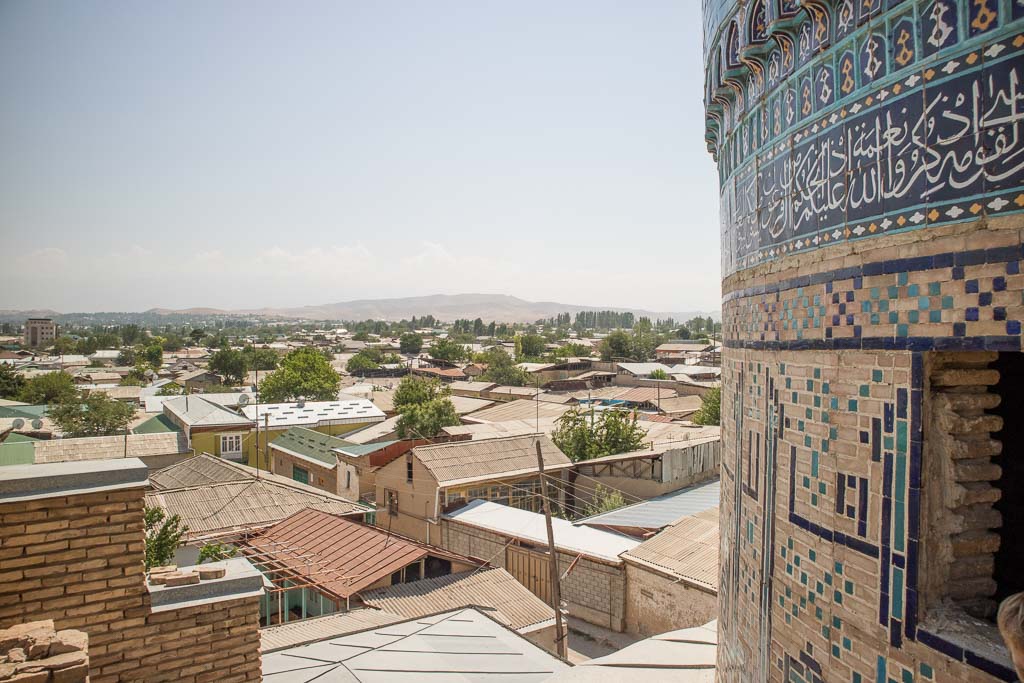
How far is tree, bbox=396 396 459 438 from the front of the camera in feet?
85.4

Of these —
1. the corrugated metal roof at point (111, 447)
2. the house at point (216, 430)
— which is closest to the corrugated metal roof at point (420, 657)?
the corrugated metal roof at point (111, 447)

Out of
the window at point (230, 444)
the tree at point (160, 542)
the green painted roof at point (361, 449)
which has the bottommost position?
the window at point (230, 444)

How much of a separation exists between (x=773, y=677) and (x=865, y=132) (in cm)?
254

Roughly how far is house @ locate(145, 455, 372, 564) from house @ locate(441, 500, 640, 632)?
2.47 meters

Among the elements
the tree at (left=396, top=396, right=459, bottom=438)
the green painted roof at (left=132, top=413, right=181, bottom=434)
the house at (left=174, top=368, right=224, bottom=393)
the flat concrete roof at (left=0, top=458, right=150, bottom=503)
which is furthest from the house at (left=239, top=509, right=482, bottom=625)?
the house at (left=174, top=368, right=224, bottom=393)

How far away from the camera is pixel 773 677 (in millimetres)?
3330

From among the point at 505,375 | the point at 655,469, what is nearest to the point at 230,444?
the point at 655,469

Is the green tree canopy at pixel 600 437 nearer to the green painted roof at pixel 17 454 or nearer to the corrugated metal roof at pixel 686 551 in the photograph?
the corrugated metal roof at pixel 686 551

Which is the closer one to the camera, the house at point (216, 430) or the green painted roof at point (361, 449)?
the green painted roof at point (361, 449)

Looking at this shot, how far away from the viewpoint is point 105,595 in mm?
3832

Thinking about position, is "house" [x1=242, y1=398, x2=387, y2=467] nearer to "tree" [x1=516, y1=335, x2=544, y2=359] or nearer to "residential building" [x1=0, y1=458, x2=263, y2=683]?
"residential building" [x1=0, y1=458, x2=263, y2=683]

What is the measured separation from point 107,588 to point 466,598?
22.3 ft

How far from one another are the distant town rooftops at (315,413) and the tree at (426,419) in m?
3.47

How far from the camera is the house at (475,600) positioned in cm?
955
